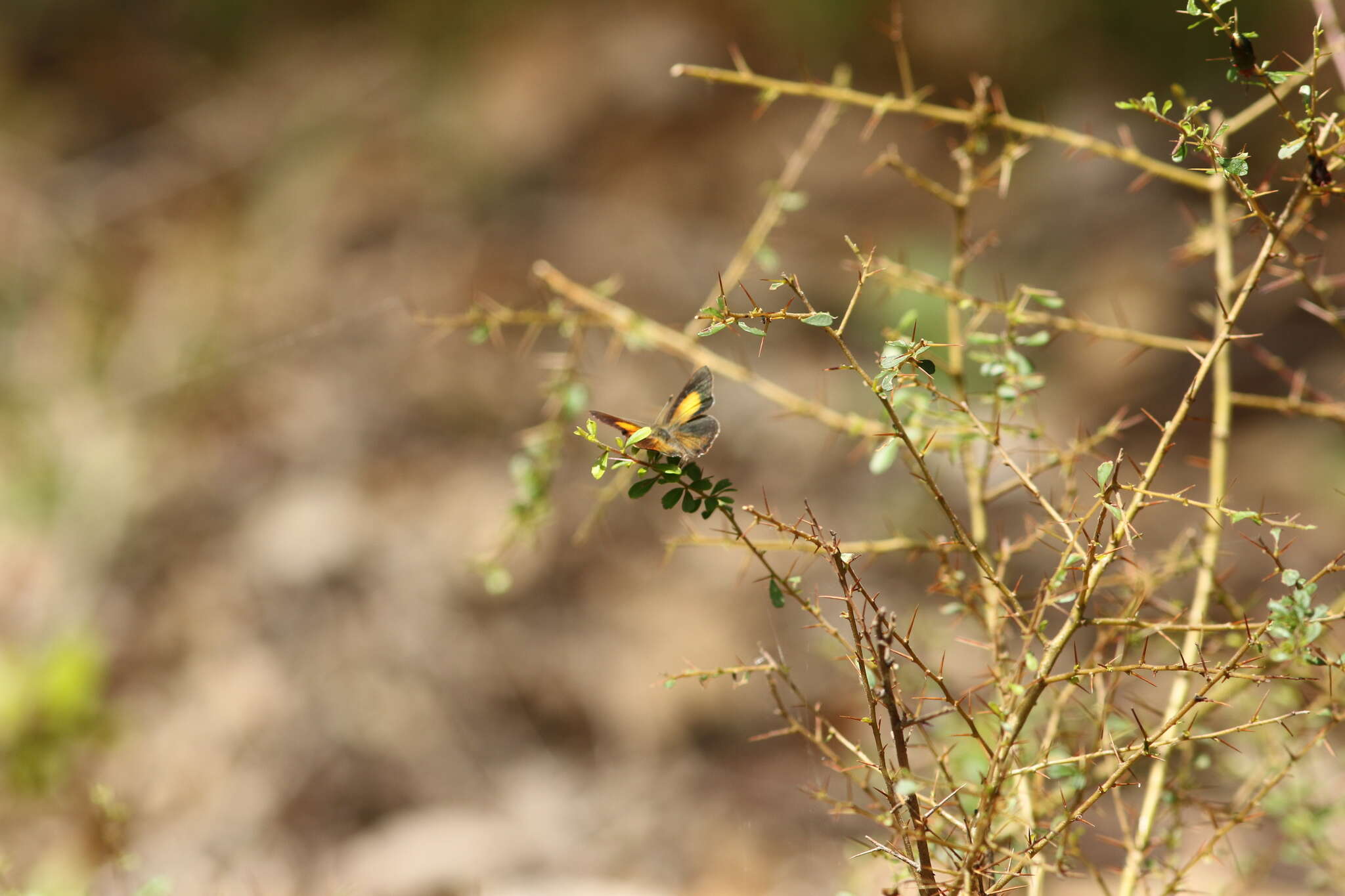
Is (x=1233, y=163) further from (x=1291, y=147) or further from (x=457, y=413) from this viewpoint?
(x=457, y=413)

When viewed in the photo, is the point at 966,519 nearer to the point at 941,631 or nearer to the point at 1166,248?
the point at 941,631

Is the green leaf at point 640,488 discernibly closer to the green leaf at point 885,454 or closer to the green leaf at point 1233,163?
the green leaf at point 885,454

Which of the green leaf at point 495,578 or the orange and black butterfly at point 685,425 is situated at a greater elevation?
the orange and black butterfly at point 685,425

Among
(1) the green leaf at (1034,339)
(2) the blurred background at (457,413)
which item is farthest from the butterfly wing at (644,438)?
(2) the blurred background at (457,413)

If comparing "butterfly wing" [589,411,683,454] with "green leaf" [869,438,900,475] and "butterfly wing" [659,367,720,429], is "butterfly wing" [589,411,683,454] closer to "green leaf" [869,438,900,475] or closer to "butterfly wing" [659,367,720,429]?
"butterfly wing" [659,367,720,429]

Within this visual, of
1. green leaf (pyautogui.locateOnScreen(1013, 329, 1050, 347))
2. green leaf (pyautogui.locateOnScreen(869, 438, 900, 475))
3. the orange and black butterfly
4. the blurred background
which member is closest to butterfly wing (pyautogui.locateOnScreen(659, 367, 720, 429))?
the orange and black butterfly
